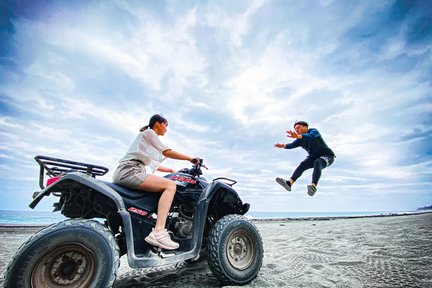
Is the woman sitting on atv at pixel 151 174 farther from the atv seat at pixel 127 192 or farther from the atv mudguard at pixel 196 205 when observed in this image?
the atv mudguard at pixel 196 205

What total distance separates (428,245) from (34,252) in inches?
287

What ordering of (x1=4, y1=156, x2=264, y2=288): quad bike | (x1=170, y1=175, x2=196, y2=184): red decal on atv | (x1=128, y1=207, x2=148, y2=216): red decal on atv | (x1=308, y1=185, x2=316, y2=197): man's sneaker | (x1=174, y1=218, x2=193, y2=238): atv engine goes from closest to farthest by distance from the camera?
(x1=4, y1=156, x2=264, y2=288): quad bike
(x1=128, y1=207, x2=148, y2=216): red decal on atv
(x1=174, y1=218, x2=193, y2=238): atv engine
(x1=170, y1=175, x2=196, y2=184): red decal on atv
(x1=308, y1=185, x2=316, y2=197): man's sneaker

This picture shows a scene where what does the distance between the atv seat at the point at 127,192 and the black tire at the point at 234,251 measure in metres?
1.14

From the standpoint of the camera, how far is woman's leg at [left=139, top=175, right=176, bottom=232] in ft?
9.15

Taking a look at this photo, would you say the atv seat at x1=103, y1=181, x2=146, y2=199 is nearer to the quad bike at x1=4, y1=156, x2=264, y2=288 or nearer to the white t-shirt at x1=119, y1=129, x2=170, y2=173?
the quad bike at x1=4, y1=156, x2=264, y2=288

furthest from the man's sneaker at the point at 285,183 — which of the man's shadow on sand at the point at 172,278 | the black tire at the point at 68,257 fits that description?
the black tire at the point at 68,257

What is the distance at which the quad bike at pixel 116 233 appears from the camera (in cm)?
202

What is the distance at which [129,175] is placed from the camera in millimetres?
2824

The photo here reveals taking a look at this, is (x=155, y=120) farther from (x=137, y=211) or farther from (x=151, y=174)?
(x=137, y=211)

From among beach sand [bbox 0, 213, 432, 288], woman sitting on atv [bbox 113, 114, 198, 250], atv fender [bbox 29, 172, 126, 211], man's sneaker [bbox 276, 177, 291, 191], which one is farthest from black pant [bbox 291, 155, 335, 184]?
atv fender [bbox 29, 172, 126, 211]

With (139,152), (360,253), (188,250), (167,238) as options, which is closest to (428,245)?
(360,253)

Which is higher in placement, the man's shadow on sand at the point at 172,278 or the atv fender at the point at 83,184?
the atv fender at the point at 83,184

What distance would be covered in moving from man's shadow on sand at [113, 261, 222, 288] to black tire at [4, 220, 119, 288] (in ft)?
3.74

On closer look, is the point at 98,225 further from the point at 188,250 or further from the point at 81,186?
the point at 188,250
